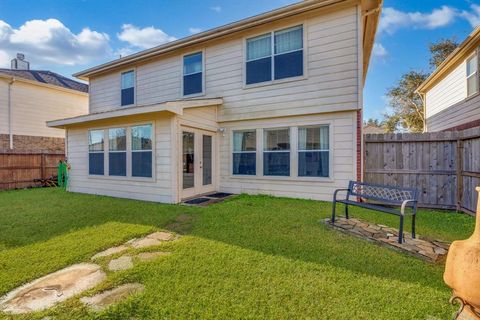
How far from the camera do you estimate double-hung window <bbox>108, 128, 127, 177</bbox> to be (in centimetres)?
812

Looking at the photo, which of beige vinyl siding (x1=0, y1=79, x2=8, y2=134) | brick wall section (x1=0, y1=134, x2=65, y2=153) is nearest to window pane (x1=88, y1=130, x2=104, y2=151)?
brick wall section (x1=0, y1=134, x2=65, y2=153)

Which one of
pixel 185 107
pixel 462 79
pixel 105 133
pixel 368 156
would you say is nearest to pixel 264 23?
pixel 185 107

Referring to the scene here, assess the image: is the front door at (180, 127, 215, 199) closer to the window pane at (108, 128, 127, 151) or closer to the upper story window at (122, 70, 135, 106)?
the window pane at (108, 128, 127, 151)

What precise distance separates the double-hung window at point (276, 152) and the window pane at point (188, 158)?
90.4 inches

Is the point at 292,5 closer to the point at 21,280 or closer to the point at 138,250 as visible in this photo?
the point at 138,250

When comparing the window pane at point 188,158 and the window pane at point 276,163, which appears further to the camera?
the window pane at point 276,163

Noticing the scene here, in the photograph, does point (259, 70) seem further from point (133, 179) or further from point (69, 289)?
point (69, 289)

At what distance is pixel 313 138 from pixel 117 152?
6325 millimetres

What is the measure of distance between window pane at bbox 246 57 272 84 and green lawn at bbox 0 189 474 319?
4399 millimetres

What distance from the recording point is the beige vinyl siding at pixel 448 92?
9.85m

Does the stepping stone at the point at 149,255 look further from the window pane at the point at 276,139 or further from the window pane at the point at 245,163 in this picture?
the window pane at the point at 276,139

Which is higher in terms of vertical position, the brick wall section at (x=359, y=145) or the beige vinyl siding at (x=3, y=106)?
the beige vinyl siding at (x=3, y=106)

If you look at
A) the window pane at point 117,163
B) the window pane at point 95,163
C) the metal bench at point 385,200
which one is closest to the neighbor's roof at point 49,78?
the window pane at point 95,163

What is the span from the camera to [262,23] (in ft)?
→ 24.9
